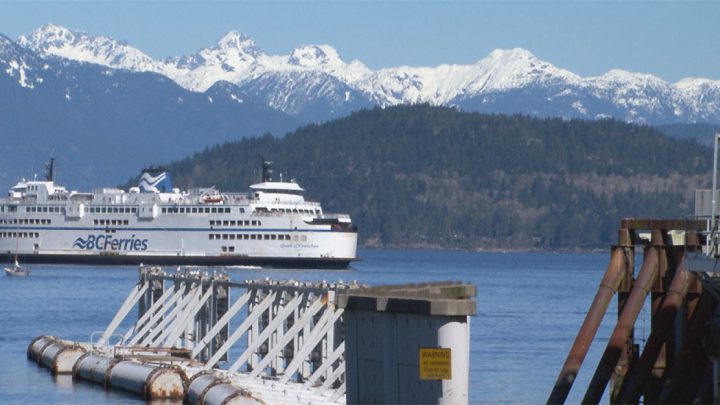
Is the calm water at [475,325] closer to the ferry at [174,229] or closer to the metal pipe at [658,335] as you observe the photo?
the ferry at [174,229]

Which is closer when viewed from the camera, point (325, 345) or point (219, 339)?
point (325, 345)

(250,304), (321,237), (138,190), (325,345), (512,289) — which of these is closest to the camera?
(325,345)

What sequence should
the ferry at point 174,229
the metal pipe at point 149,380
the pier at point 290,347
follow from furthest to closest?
the ferry at point 174,229, the metal pipe at point 149,380, the pier at point 290,347

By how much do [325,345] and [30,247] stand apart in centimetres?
10819

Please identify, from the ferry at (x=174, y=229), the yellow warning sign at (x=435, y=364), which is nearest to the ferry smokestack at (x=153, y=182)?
the ferry at (x=174, y=229)

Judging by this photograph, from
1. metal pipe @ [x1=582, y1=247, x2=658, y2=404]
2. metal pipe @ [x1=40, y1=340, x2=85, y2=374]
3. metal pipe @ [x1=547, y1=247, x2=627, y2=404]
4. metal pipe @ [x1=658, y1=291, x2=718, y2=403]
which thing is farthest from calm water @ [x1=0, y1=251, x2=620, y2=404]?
metal pipe @ [x1=658, y1=291, x2=718, y2=403]

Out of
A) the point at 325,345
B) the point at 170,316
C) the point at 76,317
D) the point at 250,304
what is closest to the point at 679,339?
the point at 325,345

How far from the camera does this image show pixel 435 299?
20703 millimetres

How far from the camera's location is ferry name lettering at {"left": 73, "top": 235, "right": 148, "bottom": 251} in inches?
5659

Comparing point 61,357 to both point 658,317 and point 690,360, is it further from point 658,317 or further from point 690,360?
point 690,360

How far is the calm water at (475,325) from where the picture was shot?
44.3 meters

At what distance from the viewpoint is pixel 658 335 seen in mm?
25156

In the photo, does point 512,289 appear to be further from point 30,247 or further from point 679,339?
point 679,339

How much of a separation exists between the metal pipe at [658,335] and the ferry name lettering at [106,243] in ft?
393
